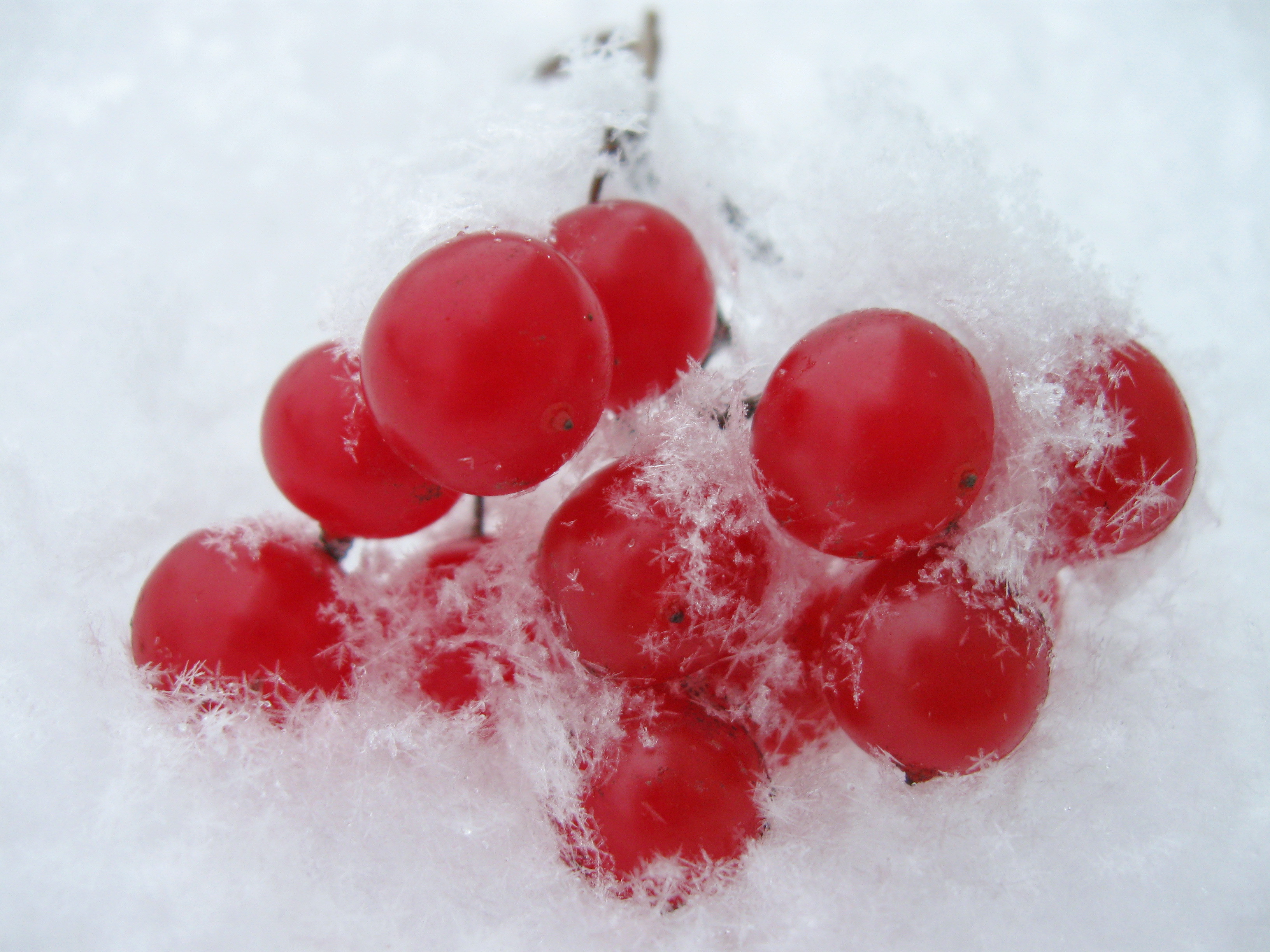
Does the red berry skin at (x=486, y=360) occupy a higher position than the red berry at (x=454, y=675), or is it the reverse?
the red berry skin at (x=486, y=360)

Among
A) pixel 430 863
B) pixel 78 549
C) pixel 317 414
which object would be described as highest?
pixel 317 414

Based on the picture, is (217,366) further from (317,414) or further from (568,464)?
(568,464)

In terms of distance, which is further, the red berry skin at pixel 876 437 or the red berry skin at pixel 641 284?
the red berry skin at pixel 641 284

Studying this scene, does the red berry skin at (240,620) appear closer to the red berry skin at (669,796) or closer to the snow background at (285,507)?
the snow background at (285,507)

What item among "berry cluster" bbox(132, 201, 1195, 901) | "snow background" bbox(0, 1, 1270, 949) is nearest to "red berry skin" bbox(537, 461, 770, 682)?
"berry cluster" bbox(132, 201, 1195, 901)

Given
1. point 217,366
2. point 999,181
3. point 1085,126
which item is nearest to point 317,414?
point 217,366

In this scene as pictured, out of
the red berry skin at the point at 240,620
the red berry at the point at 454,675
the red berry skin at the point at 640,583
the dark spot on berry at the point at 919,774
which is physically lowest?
the dark spot on berry at the point at 919,774

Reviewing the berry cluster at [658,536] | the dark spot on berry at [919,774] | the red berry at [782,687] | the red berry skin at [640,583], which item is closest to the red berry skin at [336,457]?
the berry cluster at [658,536]

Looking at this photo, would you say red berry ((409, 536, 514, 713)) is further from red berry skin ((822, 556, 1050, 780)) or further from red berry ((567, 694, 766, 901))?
red berry skin ((822, 556, 1050, 780))

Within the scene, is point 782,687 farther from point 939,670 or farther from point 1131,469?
point 1131,469
